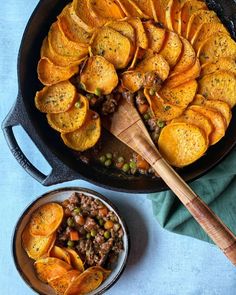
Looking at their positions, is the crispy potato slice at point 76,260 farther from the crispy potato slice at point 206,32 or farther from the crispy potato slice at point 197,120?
the crispy potato slice at point 206,32

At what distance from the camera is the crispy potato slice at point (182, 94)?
285 cm

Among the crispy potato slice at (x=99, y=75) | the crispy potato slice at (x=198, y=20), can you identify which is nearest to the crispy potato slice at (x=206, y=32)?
the crispy potato slice at (x=198, y=20)

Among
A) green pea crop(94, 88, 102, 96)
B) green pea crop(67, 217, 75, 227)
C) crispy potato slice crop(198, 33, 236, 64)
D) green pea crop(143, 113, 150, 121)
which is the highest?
crispy potato slice crop(198, 33, 236, 64)

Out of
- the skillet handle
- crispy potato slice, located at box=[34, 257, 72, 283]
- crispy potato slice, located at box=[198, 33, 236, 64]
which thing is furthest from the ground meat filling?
crispy potato slice, located at box=[198, 33, 236, 64]

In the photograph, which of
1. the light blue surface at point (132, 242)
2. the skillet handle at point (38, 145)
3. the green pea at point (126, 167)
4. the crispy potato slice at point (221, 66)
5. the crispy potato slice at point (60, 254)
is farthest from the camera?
the light blue surface at point (132, 242)

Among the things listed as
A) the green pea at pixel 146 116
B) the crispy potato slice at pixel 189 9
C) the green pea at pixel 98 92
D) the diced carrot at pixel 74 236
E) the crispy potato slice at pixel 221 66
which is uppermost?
the crispy potato slice at pixel 189 9

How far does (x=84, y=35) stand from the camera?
2924mm

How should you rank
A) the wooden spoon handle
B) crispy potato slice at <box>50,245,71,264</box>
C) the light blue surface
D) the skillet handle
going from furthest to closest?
the light blue surface, crispy potato slice at <box>50,245,71,264</box>, the skillet handle, the wooden spoon handle

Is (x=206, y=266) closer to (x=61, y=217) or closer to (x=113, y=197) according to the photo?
(x=113, y=197)

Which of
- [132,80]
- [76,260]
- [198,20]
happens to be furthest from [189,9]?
[76,260]

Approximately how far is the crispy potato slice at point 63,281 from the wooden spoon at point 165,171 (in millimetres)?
819

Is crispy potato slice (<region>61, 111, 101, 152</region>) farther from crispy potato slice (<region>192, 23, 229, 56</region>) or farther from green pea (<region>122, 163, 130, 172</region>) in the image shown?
crispy potato slice (<region>192, 23, 229, 56</region>)

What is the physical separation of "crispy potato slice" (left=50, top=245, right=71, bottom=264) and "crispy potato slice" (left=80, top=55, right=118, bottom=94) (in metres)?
0.95

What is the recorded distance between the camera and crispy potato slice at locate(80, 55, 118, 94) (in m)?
2.82
